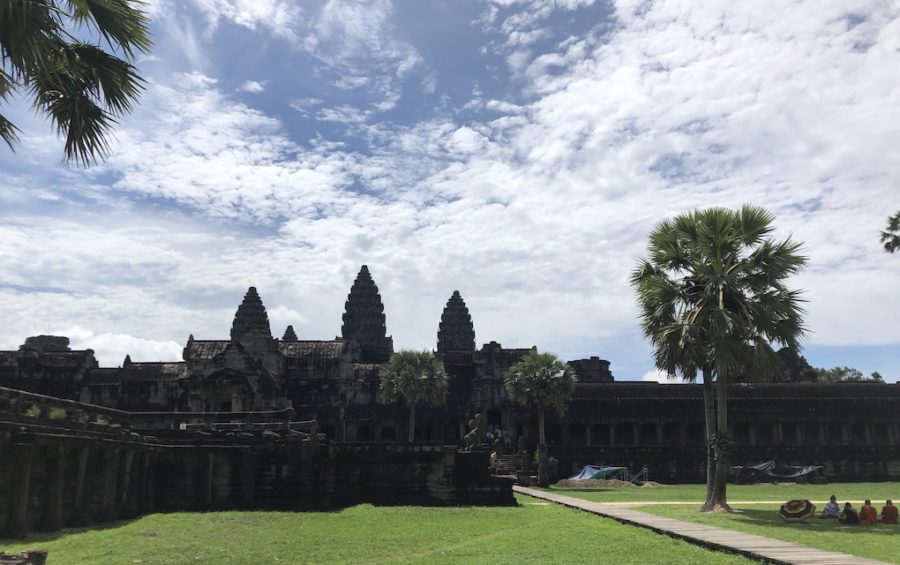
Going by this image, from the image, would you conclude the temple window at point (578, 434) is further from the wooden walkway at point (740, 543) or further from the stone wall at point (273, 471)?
the wooden walkway at point (740, 543)

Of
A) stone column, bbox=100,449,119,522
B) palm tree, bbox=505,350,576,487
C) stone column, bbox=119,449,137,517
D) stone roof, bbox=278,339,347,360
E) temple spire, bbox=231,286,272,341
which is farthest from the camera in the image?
temple spire, bbox=231,286,272,341

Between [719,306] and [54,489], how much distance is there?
59.1 ft

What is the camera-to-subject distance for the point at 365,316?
8169cm

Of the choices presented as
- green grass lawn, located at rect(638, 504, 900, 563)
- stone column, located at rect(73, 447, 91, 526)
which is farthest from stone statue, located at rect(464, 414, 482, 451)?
stone column, located at rect(73, 447, 91, 526)

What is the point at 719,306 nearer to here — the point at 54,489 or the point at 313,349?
the point at 54,489

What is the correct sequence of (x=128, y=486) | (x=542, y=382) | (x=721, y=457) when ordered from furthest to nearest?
(x=542, y=382)
(x=128, y=486)
(x=721, y=457)

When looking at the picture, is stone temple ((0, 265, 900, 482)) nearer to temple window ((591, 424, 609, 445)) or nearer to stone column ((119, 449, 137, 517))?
temple window ((591, 424, 609, 445))

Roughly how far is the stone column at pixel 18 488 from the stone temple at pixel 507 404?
27863 mm

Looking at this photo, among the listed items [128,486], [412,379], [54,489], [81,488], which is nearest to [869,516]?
[54,489]

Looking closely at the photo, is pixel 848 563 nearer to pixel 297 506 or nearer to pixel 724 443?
pixel 724 443

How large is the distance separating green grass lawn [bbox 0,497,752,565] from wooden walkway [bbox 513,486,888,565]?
0.32 metres

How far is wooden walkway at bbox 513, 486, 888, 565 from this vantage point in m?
11.2

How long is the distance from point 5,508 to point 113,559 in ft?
14.2

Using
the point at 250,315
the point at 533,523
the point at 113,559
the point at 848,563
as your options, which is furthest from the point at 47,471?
the point at 250,315
